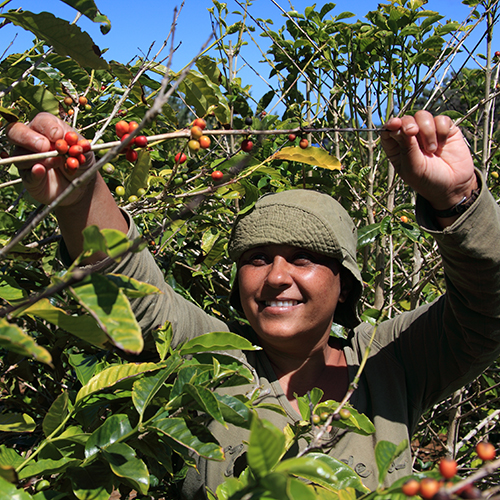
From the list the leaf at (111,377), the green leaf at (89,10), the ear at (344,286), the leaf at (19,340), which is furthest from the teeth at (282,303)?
the leaf at (19,340)

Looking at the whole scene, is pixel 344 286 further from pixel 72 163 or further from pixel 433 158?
pixel 72 163

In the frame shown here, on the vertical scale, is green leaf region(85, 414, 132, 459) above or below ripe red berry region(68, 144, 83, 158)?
below

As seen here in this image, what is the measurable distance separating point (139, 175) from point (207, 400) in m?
0.90

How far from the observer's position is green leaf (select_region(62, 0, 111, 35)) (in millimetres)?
1047

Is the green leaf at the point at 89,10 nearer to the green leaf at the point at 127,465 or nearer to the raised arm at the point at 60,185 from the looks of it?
the raised arm at the point at 60,185

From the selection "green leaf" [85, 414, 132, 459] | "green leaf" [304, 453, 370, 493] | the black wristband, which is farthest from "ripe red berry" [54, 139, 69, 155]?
the black wristband

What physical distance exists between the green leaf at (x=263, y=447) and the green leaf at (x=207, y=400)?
1.00ft

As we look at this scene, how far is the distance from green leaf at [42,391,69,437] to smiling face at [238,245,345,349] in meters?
0.85

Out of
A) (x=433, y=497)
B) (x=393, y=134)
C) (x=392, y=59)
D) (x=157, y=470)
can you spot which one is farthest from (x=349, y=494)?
(x=392, y=59)

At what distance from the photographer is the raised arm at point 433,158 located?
1.38 meters

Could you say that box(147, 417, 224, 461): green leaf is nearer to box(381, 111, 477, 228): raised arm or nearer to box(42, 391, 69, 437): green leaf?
box(42, 391, 69, 437): green leaf

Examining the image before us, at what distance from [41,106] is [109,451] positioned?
0.94 meters

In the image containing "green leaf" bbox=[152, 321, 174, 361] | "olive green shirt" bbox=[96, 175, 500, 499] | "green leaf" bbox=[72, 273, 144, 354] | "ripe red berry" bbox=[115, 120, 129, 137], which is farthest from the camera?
"olive green shirt" bbox=[96, 175, 500, 499]

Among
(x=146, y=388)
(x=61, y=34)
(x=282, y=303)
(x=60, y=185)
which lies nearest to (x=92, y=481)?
(x=146, y=388)
